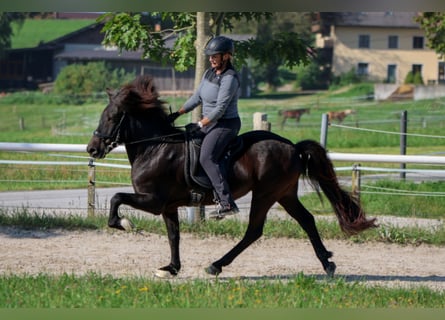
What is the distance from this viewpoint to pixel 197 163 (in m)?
9.78

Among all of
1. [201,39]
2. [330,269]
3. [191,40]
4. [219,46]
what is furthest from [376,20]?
[219,46]


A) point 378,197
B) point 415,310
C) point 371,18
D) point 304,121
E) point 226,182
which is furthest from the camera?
point 371,18

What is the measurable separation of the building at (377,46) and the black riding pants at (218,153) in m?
67.2

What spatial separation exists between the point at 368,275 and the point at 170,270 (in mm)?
2353

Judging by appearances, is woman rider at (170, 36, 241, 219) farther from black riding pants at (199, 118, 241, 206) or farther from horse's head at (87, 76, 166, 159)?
horse's head at (87, 76, 166, 159)

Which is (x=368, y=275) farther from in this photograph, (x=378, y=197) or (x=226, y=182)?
(x=378, y=197)

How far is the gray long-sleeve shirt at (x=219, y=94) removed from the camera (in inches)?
374

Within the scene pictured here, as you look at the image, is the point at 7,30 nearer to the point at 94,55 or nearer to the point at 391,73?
the point at 94,55

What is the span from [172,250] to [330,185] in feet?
6.74

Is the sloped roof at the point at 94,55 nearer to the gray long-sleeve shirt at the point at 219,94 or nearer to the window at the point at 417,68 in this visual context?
the window at the point at 417,68

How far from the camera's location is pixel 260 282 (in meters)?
8.70

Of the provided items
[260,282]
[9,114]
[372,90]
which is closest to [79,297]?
[260,282]

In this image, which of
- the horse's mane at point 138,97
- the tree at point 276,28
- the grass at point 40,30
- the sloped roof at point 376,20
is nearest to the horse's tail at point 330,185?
the horse's mane at point 138,97

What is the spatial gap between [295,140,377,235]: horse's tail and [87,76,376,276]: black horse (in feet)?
0.56
